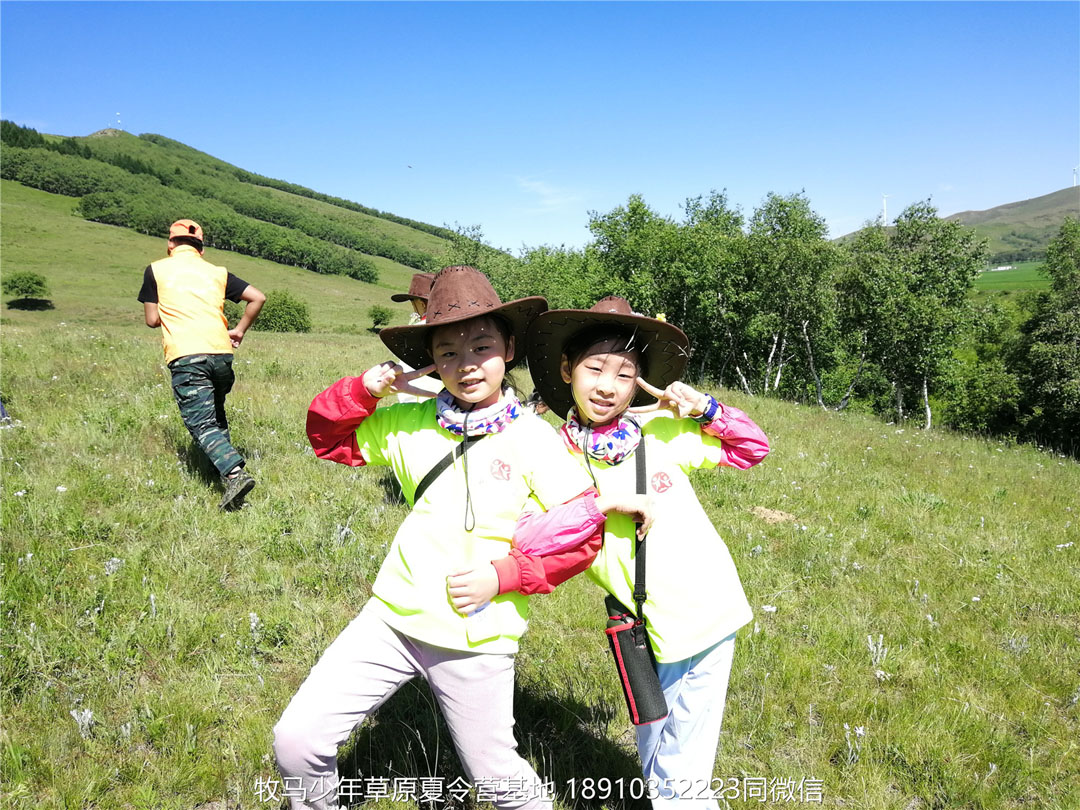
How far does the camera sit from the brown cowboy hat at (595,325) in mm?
2535

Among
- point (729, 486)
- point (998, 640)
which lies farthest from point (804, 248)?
point (998, 640)

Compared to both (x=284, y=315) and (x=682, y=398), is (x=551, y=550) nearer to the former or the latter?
(x=682, y=398)

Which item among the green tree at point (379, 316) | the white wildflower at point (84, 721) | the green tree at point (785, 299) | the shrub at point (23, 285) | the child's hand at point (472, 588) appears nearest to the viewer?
the child's hand at point (472, 588)

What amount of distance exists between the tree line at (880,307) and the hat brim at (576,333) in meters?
37.4

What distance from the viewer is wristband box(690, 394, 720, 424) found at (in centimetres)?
271

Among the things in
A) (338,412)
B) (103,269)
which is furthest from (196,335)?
(103,269)

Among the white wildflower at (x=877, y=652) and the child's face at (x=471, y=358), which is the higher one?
the child's face at (x=471, y=358)

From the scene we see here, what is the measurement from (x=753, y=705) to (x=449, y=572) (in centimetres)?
266

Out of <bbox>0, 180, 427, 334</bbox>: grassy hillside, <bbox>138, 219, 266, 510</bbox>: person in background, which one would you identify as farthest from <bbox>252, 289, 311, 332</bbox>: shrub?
<bbox>138, 219, 266, 510</bbox>: person in background

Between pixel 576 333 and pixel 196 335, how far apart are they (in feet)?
18.1

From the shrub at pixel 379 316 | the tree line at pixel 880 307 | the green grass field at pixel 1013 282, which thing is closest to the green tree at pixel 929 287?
the tree line at pixel 880 307

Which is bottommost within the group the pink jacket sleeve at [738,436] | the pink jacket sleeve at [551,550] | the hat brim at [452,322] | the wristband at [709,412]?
the pink jacket sleeve at [551,550]

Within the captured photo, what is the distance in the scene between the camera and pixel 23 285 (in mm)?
66375

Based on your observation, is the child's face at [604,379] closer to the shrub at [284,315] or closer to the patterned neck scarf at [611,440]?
the patterned neck scarf at [611,440]
